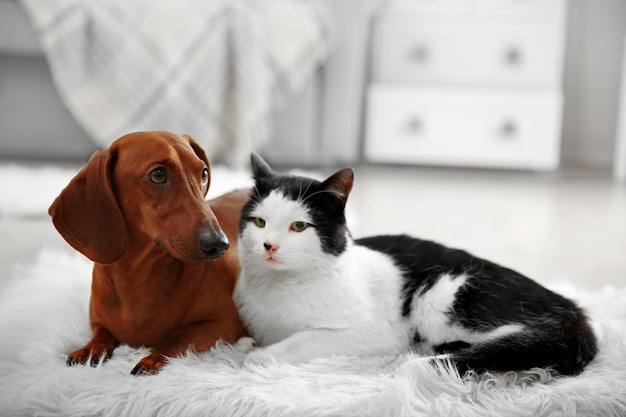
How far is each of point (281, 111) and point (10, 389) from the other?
2.34 m

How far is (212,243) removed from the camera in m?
0.89

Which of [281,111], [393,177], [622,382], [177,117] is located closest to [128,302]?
[622,382]

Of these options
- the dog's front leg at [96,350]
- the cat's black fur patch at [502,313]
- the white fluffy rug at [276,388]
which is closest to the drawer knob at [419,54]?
the cat's black fur patch at [502,313]

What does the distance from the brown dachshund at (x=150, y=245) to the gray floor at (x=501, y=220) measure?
649 mm

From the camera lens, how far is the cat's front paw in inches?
38.1

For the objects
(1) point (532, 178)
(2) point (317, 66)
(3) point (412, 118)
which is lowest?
(1) point (532, 178)

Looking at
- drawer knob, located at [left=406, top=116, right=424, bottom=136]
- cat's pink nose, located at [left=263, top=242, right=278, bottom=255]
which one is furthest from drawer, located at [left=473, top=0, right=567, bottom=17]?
cat's pink nose, located at [left=263, top=242, right=278, bottom=255]

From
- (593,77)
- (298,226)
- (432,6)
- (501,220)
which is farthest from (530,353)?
(593,77)

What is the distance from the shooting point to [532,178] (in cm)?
346

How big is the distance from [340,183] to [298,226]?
0.28 ft

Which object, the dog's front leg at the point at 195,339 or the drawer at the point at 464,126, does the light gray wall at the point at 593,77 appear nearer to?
the drawer at the point at 464,126

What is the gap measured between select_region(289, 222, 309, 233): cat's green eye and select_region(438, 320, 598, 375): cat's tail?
0.27 metres

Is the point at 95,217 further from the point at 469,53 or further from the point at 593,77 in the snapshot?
the point at 593,77

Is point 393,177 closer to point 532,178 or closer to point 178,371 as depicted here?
point 532,178
